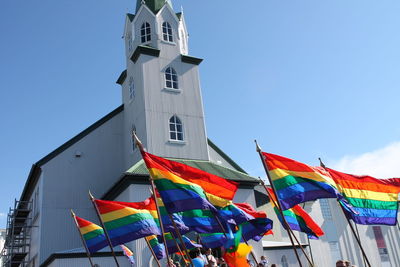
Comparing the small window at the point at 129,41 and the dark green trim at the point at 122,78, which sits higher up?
the small window at the point at 129,41

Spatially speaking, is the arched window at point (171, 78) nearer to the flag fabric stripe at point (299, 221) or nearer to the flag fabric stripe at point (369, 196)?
the flag fabric stripe at point (299, 221)

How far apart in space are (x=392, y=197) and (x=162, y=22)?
21.0 m

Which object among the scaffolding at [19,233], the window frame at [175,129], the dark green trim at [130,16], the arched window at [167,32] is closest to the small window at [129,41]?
the dark green trim at [130,16]

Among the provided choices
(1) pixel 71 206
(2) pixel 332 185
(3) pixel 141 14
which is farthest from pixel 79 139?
(2) pixel 332 185

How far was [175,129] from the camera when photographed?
26.1 metres

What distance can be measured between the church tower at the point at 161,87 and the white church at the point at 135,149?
0.07 meters

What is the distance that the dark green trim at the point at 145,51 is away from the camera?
26844 mm

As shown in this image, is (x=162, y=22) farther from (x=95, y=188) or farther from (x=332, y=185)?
(x=332, y=185)

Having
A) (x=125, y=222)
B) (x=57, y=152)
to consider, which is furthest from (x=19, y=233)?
(x=125, y=222)

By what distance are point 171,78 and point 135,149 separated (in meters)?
5.45

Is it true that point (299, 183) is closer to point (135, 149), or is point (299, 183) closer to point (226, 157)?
point (135, 149)

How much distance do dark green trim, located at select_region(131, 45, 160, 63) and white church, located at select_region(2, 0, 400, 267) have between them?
0.21 feet

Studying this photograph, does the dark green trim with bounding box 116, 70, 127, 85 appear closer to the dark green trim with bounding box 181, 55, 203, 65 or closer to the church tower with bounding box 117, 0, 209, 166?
the church tower with bounding box 117, 0, 209, 166

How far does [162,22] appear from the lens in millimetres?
28781
